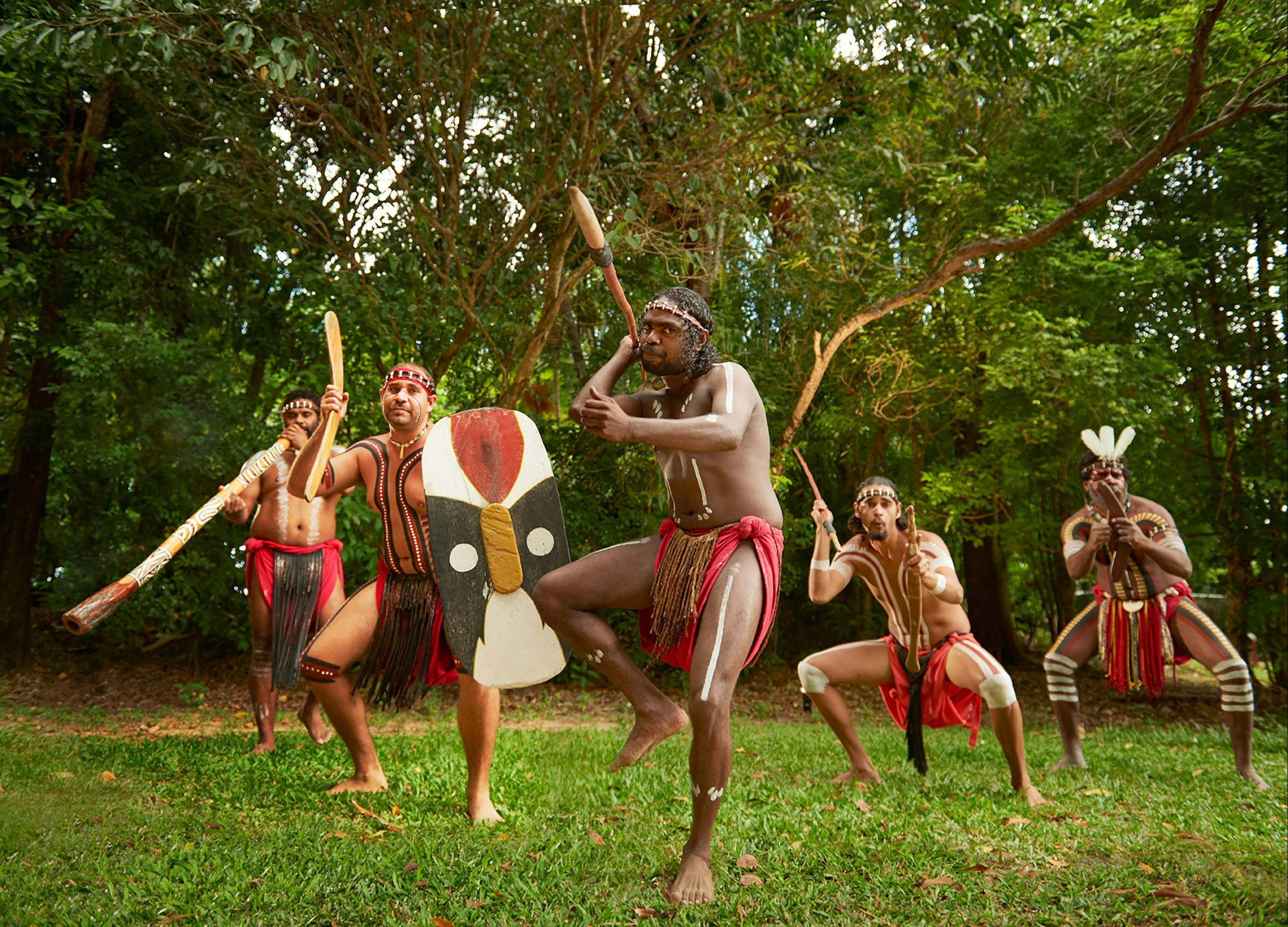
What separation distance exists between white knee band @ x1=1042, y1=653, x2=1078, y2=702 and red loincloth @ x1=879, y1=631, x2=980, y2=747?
1223 mm

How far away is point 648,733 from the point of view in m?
3.14

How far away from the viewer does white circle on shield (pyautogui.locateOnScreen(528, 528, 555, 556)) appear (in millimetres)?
3799

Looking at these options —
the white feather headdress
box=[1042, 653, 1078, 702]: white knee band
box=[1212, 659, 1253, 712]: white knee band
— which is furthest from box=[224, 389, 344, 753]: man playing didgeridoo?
box=[1212, 659, 1253, 712]: white knee band

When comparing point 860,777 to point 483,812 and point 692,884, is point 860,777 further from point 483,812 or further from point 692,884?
point 692,884

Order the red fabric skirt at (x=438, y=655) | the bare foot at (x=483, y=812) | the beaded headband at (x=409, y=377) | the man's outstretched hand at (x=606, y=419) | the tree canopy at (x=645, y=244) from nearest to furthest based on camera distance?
the man's outstretched hand at (x=606, y=419), the bare foot at (x=483, y=812), the red fabric skirt at (x=438, y=655), the beaded headband at (x=409, y=377), the tree canopy at (x=645, y=244)

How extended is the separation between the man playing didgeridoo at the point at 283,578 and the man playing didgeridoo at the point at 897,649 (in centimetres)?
302

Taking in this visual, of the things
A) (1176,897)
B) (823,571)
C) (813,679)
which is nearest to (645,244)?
(823,571)

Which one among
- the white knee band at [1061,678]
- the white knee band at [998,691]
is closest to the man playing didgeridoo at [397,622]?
the white knee band at [998,691]

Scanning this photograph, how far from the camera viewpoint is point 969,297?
9.68m

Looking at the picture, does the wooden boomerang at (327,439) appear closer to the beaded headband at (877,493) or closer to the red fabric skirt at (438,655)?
the red fabric skirt at (438,655)

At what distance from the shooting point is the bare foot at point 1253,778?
215 inches

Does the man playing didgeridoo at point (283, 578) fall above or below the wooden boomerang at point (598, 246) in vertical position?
below

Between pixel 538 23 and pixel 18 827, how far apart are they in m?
5.46

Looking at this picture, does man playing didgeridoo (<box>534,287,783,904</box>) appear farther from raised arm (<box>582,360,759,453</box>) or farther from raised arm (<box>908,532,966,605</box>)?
raised arm (<box>908,532,966,605</box>)
